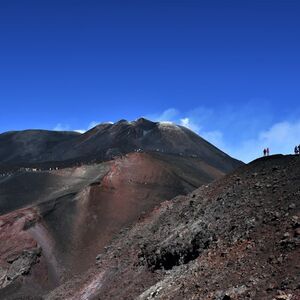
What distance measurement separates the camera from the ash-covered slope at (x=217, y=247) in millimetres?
14359

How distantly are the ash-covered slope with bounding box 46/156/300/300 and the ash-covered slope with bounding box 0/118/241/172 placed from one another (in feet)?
149

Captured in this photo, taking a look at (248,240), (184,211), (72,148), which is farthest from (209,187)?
(72,148)

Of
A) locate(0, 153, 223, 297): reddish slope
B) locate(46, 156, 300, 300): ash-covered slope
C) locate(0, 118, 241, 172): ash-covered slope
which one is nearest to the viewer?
locate(46, 156, 300, 300): ash-covered slope

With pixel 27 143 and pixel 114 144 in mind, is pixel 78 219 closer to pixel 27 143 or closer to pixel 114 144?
pixel 114 144

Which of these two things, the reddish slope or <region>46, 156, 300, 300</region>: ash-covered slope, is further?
the reddish slope

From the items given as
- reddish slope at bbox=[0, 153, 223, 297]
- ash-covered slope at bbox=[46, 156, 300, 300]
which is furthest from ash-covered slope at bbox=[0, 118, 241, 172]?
ash-covered slope at bbox=[46, 156, 300, 300]

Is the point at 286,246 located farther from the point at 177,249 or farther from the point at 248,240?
the point at 177,249

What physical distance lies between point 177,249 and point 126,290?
2.52m

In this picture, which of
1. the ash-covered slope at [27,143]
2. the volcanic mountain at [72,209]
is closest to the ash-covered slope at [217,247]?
the volcanic mountain at [72,209]

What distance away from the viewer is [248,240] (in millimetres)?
16688

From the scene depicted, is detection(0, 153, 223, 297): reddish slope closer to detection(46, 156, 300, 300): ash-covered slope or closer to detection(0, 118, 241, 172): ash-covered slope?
detection(46, 156, 300, 300): ash-covered slope

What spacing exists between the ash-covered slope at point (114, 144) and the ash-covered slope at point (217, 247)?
45.3 m

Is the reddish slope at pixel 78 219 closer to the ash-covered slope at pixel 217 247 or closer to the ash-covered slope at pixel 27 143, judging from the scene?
the ash-covered slope at pixel 217 247

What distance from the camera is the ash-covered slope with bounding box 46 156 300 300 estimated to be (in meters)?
14.4
